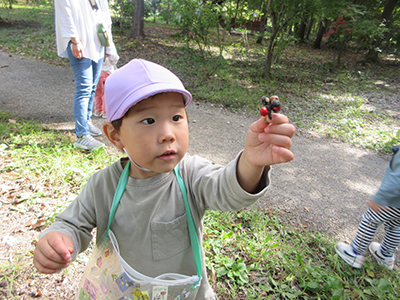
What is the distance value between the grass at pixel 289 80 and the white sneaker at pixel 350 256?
1.86 meters

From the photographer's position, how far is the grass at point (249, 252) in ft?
6.53

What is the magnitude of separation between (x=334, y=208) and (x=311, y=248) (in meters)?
0.89

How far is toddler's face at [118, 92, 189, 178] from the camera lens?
107 cm

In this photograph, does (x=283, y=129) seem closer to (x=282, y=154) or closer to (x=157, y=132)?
(x=282, y=154)

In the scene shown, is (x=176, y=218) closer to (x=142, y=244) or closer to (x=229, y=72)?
(x=142, y=244)

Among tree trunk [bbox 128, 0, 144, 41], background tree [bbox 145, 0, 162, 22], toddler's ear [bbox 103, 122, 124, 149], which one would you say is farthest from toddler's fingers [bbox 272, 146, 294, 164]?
background tree [bbox 145, 0, 162, 22]

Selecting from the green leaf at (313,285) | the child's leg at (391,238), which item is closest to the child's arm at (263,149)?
the green leaf at (313,285)

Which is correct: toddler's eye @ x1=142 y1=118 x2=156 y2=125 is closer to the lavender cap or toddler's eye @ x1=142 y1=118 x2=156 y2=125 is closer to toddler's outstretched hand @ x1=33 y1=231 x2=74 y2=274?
the lavender cap

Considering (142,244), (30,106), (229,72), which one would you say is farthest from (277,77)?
(142,244)

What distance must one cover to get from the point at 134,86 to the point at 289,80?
793 cm

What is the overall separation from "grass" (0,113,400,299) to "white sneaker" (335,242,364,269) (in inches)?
2.0

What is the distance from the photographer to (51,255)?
1.05 m

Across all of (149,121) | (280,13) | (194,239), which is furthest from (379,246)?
(280,13)

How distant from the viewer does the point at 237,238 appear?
2.41m
